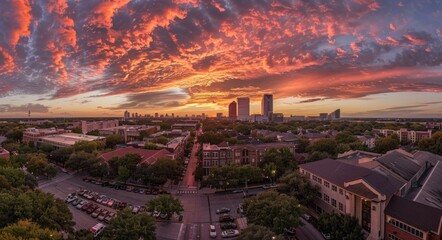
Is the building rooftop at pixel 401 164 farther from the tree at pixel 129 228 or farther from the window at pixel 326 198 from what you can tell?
the tree at pixel 129 228

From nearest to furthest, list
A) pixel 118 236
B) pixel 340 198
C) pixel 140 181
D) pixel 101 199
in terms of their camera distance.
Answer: pixel 118 236 → pixel 340 198 → pixel 101 199 → pixel 140 181

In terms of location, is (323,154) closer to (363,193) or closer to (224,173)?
(224,173)

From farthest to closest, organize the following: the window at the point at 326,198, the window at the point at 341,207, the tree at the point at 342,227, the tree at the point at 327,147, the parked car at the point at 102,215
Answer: the tree at the point at 327,147
the window at the point at 326,198
the parked car at the point at 102,215
the window at the point at 341,207
the tree at the point at 342,227

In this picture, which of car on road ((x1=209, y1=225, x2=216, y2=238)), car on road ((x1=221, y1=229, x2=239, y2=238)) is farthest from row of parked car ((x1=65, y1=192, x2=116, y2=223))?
car on road ((x1=221, y1=229, x2=239, y2=238))

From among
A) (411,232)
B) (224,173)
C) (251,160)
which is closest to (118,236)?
(224,173)

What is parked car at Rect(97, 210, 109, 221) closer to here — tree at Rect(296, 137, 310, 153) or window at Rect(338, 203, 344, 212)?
window at Rect(338, 203, 344, 212)

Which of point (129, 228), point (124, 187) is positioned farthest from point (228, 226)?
point (124, 187)

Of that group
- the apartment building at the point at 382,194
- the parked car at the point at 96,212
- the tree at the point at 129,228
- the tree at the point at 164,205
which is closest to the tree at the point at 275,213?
the apartment building at the point at 382,194
